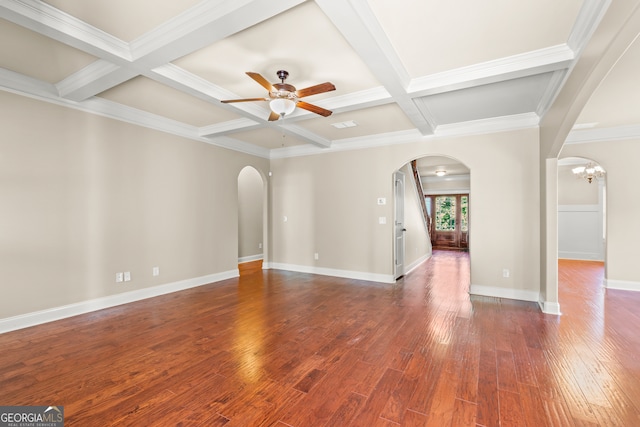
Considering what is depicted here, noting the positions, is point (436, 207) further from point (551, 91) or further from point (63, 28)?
point (63, 28)

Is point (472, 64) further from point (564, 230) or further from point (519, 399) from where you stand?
point (564, 230)

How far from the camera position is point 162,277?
471 centimetres

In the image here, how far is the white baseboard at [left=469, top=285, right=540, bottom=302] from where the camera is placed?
437cm

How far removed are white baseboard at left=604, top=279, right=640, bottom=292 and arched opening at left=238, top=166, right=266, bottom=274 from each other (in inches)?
281

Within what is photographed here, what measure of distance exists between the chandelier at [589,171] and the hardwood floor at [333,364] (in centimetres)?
408

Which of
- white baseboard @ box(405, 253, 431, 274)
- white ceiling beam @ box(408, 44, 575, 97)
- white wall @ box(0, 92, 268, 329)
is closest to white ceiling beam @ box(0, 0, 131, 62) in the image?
white wall @ box(0, 92, 268, 329)

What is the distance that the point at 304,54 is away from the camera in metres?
2.78

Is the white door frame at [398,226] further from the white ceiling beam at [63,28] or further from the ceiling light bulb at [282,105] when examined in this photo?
the white ceiling beam at [63,28]

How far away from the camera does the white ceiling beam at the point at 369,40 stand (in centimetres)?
204

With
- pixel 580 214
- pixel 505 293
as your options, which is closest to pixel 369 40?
pixel 505 293

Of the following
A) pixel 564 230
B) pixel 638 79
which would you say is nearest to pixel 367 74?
pixel 638 79

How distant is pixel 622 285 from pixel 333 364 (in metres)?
5.75

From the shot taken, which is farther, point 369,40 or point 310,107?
point 310,107

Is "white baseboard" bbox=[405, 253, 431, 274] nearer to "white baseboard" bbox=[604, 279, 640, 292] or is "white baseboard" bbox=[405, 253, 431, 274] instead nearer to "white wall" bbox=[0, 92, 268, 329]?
"white baseboard" bbox=[604, 279, 640, 292]
